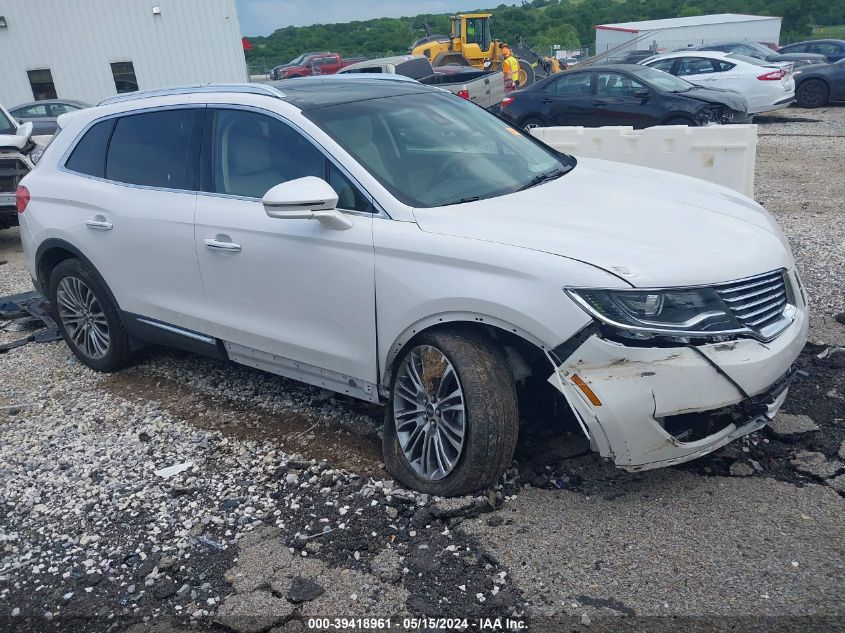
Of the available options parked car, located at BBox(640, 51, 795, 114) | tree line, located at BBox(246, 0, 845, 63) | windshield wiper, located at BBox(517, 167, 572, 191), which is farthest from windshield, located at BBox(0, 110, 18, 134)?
tree line, located at BBox(246, 0, 845, 63)

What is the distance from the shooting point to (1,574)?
331 cm

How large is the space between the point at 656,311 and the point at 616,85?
11.4 meters

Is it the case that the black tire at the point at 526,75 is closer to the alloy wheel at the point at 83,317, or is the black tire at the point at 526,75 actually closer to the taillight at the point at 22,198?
the taillight at the point at 22,198

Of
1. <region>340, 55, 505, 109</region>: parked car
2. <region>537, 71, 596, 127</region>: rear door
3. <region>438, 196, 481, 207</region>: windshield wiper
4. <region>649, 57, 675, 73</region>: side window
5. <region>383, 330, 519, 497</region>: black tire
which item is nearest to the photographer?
<region>383, 330, 519, 497</region>: black tire

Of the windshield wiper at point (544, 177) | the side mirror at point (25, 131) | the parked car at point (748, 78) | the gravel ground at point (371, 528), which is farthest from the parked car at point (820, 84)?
the side mirror at point (25, 131)

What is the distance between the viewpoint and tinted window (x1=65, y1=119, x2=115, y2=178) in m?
4.89

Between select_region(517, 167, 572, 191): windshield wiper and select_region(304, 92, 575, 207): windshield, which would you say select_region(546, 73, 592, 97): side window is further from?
select_region(517, 167, 572, 191): windshield wiper

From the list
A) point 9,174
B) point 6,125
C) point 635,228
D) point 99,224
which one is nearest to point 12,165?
point 9,174

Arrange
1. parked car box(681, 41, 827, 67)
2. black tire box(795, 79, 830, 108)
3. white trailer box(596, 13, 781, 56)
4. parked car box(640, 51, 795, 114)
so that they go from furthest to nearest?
1. white trailer box(596, 13, 781, 56)
2. parked car box(681, 41, 827, 67)
3. black tire box(795, 79, 830, 108)
4. parked car box(640, 51, 795, 114)

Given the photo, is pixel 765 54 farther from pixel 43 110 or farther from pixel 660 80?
pixel 43 110

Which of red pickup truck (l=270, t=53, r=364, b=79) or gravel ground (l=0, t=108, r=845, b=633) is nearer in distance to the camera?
gravel ground (l=0, t=108, r=845, b=633)

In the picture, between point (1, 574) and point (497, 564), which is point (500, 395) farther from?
point (1, 574)

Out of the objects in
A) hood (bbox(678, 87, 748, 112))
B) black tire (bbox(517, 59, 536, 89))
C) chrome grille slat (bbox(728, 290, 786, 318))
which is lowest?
black tire (bbox(517, 59, 536, 89))

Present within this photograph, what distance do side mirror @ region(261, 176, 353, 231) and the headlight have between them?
47.6 inches
